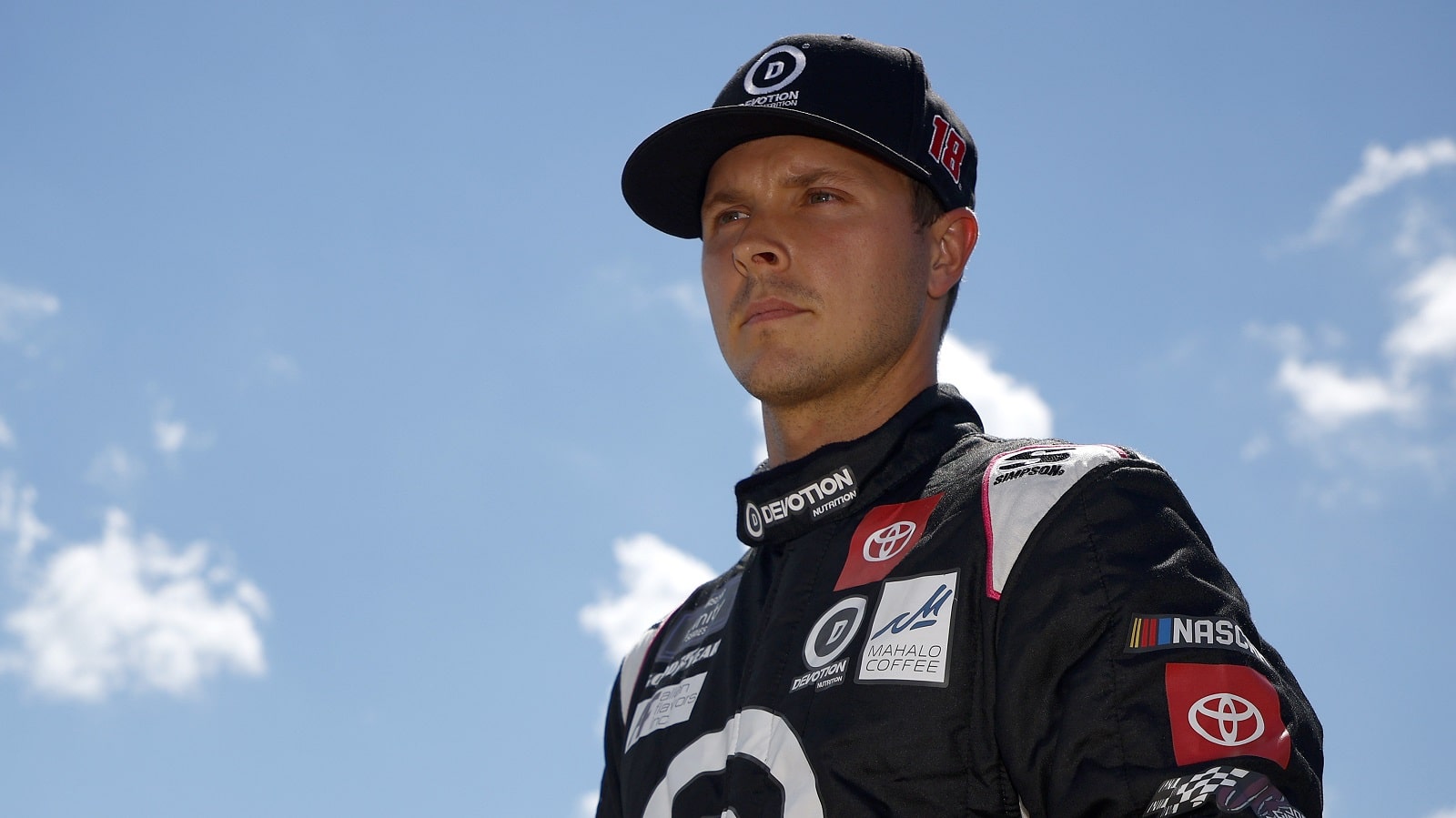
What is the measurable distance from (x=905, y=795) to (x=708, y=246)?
1997 mm

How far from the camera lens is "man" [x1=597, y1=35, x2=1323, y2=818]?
275 centimetres

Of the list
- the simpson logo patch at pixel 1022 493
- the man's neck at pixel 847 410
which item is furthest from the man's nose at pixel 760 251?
the simpson logo patch at pixel 1022 493

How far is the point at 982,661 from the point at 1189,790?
57 cm

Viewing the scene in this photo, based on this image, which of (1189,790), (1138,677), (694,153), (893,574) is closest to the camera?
(1189,790)

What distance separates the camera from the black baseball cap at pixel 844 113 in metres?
3.99

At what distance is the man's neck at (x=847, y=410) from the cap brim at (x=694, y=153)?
629 millimetres

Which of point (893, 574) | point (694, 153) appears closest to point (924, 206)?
point (694, 153)

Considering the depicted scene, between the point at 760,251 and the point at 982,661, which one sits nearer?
the point at 982,661

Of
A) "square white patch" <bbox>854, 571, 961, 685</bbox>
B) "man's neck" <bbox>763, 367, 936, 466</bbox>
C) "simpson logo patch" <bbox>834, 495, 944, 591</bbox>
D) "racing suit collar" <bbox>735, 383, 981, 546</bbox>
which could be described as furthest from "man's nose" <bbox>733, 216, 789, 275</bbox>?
"square white patch" <bbox>854, 571, 961, 685</bbox>

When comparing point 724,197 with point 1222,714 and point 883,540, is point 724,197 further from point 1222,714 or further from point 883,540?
point 1222,714

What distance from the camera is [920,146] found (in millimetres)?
4051

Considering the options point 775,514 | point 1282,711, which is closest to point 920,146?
point 775,514

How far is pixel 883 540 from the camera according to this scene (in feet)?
11.6

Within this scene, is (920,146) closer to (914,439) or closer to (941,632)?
(914,439)
